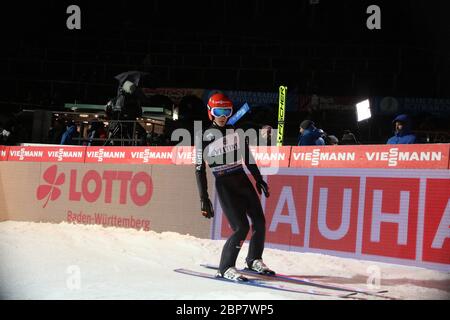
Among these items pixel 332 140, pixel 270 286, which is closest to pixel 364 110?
pixel 332 140

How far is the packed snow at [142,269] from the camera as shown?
5.04 meters

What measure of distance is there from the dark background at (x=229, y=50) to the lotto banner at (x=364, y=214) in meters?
12.5

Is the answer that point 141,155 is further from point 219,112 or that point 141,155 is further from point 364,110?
point 364,110

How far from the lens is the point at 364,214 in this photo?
Result: 6.86 metres

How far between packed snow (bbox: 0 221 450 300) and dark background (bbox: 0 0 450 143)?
12834 millimetres

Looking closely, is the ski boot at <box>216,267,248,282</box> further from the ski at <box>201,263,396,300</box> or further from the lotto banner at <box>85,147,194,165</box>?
the lotto banner at <box>85,147,194,165</box>

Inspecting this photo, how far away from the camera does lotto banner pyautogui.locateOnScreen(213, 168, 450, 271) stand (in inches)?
247

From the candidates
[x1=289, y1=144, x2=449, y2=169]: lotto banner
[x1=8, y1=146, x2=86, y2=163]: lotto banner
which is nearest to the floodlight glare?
[x1=289, y1=144, x2=449, y2=169]: lotto banner

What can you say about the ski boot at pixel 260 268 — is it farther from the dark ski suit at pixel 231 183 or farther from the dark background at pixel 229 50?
the dark background at pixel 229 50

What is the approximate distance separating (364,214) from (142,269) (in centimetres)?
314

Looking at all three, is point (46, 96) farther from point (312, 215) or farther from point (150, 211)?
point (312, 215)

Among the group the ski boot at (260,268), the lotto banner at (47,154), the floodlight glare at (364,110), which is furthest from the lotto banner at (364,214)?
the floodlight glare at (364,110)
